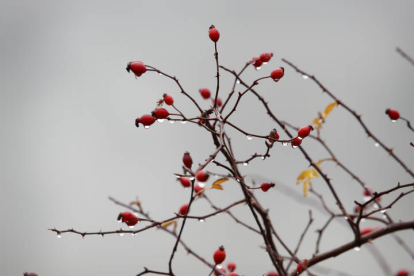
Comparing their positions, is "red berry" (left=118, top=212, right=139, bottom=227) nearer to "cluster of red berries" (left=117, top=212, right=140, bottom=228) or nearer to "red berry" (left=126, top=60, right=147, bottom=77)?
"cluster of red berries" (left=117, top=212, right=140, bottom=228)

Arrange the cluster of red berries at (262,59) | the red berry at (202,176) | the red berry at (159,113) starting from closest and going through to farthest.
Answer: the red berry at (202,176) → the red berry at (159,113) → the cluster of red berries at (262,59)

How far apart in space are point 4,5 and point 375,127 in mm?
2573

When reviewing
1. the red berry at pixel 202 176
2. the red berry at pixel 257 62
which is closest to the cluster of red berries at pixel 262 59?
the red berry at pixel 257 62

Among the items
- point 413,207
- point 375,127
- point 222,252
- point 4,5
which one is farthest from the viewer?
point 4,5

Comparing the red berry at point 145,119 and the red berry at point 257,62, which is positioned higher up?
the red berry at point 257,62

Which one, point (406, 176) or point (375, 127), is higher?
point (375, 127)

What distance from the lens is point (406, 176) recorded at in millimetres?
1991

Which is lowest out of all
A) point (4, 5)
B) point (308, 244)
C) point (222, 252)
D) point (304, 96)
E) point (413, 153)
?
point (222, 252)

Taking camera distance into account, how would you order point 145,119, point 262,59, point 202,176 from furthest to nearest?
point 262,59 → point 145,119 → point 202,176

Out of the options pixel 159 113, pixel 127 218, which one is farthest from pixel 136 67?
pixel 127 218

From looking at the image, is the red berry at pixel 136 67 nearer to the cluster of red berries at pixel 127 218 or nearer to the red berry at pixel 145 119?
the red berry at pixel 145 119

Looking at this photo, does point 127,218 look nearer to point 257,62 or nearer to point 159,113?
point 159,113

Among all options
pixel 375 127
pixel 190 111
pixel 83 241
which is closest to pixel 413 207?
pixel 375 127

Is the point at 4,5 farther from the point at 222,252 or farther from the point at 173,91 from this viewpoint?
the point at 222,252
